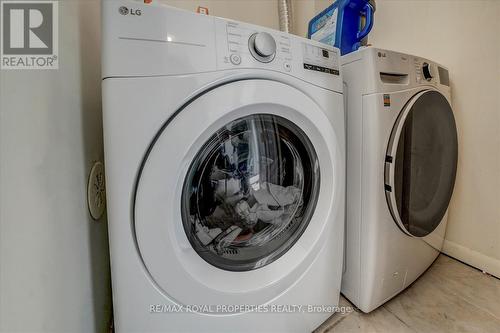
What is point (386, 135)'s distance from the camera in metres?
0.65

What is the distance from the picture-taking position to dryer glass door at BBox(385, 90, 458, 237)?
26.0 inches

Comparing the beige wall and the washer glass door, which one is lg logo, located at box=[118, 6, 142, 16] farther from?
the beige wall

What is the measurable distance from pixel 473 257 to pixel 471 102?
65cm

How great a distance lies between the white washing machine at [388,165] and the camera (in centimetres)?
64

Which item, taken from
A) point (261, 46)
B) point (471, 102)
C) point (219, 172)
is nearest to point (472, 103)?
point (471, 102)

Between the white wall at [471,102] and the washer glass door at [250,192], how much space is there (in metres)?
0.82

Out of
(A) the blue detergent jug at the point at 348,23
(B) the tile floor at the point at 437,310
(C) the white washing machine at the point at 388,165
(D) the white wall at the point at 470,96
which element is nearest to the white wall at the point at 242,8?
(A) the blue detergent jug at the point at 348,23

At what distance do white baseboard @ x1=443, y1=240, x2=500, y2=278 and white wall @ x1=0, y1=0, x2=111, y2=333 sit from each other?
1390 millimetres

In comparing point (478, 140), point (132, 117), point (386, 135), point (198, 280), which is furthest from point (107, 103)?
point (478, 140)

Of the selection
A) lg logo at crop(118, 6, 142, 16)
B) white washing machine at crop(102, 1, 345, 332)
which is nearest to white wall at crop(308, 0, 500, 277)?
white washing machine at crop(102, 1, 345, 332)

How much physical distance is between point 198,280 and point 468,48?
1.30 meters

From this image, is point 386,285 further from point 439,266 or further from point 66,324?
point 66,324

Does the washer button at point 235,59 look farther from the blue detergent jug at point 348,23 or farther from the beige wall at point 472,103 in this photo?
the beige wall at point 472,103

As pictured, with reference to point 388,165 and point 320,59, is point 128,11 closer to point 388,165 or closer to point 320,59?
point 320,59
